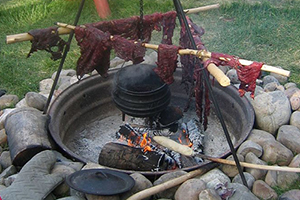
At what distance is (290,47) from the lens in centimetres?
661

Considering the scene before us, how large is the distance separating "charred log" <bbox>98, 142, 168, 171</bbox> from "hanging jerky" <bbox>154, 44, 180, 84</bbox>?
0.84 metres

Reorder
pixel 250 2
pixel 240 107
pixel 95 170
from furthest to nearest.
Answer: pixel 250 2 < pixel 240 107 < pixel 95 170

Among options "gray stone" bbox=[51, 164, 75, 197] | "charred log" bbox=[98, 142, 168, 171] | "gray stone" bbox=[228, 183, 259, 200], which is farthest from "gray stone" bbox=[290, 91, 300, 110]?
"gray stone" bbox=[51, 164, 75, 197]

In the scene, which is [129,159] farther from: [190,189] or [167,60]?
[167,60]

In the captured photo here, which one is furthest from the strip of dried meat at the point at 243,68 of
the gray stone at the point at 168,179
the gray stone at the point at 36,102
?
the gray stone at the point at 36,102

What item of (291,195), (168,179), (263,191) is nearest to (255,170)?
(263,191)

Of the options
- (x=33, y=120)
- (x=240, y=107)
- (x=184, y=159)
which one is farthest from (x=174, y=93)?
(x=33, y=120)

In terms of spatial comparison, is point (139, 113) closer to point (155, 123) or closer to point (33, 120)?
point (155, 123)

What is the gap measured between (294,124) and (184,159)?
1.31 metres

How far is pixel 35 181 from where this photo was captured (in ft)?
11.5

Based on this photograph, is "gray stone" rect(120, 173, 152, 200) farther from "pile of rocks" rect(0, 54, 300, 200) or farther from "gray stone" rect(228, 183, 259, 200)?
"gray stone" rect(228, 183, 259, 200)

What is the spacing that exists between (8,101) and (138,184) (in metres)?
2.78

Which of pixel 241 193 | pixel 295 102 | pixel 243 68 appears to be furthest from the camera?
pixel 295 102

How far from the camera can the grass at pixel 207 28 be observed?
635 cm
